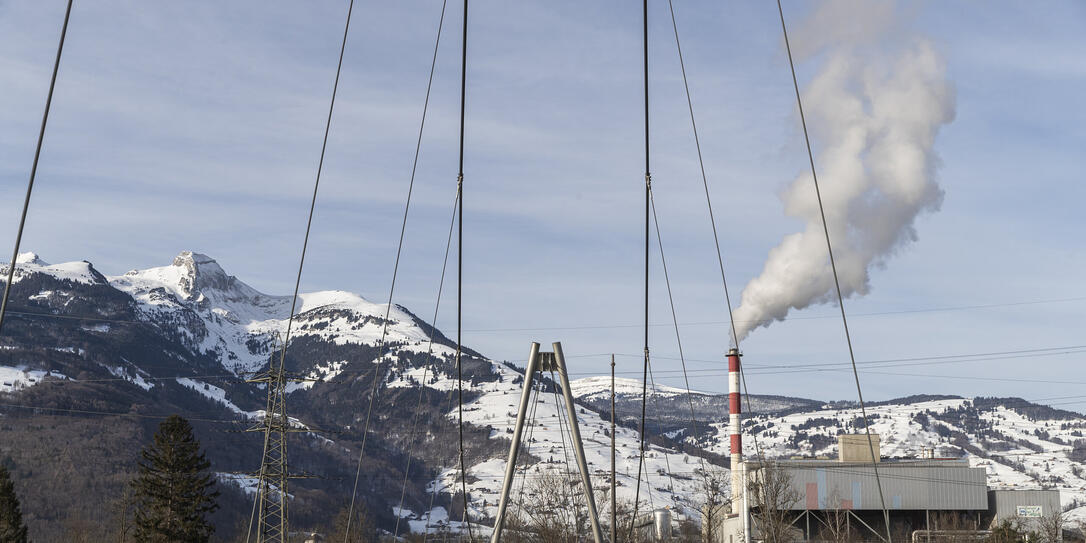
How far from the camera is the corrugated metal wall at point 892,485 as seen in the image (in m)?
127

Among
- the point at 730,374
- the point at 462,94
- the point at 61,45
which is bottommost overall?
the point at 61,45

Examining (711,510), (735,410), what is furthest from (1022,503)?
(711,510)

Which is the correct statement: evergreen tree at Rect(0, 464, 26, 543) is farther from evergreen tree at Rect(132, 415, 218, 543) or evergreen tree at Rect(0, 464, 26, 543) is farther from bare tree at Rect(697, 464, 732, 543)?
bare tree at Rect(697, 464, 732, 543)

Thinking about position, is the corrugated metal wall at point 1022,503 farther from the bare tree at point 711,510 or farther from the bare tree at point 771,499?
the bare tree at point 711,510

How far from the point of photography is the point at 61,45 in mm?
15555

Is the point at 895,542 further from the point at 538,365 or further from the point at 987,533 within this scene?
the point at 538,365

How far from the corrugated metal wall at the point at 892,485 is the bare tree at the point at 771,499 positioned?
3991mm

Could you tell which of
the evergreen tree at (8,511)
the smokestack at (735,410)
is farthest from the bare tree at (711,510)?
the evergreen tree at (8,511)

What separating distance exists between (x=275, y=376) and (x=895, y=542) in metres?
90.3

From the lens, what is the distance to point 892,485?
130 m

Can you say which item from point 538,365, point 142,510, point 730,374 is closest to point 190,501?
point 142,510

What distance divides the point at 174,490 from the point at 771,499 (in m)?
54.1

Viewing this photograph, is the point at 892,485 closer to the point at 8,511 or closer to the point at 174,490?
the point at 174,490

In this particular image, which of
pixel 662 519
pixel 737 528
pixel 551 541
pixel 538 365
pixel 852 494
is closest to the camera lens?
pixel 538 365
